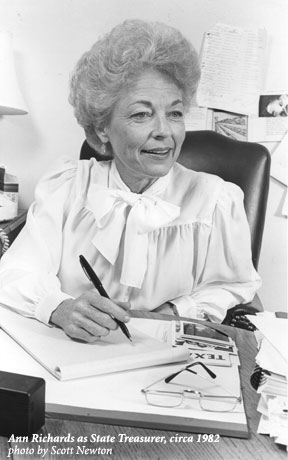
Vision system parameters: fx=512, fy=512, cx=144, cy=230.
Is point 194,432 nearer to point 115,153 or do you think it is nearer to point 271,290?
point 115,153

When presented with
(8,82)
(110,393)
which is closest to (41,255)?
(110,393)

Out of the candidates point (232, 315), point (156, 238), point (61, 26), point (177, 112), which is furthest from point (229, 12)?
point (232, 315)

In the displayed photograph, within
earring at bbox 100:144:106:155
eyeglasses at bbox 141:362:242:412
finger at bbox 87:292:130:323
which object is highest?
earring at bbox 100:144:106:155

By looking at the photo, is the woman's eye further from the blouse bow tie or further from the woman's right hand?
the woman's right hand

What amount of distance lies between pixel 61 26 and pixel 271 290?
58.7 inches

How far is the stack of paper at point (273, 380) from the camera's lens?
58 cm

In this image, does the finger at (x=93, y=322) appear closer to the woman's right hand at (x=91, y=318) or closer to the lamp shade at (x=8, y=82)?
the woman's right hand at (x=91, y=318)

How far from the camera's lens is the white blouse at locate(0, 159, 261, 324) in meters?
1.23

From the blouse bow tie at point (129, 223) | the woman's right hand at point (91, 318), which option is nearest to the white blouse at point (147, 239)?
the blouse bow tie at point (129, 223)

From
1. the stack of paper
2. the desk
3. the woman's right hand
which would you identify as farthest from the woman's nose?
the desk

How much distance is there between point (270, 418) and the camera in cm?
58

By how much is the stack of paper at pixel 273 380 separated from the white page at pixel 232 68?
1685 millimetres

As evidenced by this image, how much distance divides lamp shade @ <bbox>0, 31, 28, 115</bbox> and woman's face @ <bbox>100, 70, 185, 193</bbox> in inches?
34.3

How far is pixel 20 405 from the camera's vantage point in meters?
0.54
